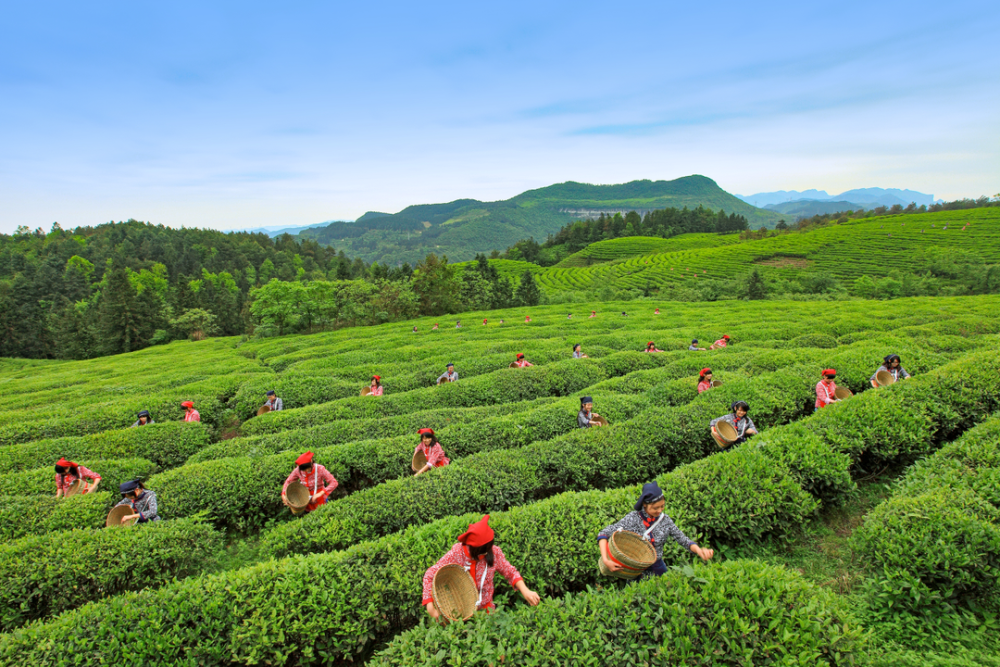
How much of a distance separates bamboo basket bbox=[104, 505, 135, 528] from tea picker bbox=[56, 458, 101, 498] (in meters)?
1.49

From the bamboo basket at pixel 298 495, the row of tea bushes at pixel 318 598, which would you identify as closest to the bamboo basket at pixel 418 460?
the bamboo basket at pixel 298 495

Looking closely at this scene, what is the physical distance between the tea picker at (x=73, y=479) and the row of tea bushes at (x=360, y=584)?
445cm

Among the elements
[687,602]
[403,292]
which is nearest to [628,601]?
[687,602]

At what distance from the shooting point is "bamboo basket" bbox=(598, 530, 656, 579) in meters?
3.99

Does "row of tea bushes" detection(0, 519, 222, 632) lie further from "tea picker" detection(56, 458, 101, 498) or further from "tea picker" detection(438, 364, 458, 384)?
"tea picker" detection(438, 364, 458, 384)

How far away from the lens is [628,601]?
3.85 metres

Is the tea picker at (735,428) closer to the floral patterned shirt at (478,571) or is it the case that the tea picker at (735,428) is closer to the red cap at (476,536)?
the floral patterned shirt at (478,571)

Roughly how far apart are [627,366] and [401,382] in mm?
8494

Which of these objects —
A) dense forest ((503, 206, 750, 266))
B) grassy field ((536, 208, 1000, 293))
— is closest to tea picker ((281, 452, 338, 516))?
grassy field ((536, 208, 1000, 293))

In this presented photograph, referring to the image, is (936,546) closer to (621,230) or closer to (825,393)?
(825,393)

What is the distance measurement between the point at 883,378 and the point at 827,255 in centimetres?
7572

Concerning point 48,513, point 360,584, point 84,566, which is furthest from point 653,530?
point 48,513

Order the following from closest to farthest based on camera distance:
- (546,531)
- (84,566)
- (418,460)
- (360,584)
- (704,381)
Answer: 1. (360,584)
2. (546,531)
3. (84,566)
4. (418,460)
5. (704,381)

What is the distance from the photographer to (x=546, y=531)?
516 cm
